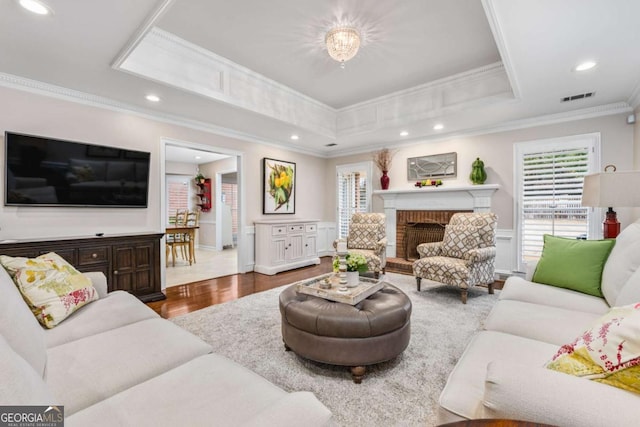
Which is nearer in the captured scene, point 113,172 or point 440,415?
point 440,415

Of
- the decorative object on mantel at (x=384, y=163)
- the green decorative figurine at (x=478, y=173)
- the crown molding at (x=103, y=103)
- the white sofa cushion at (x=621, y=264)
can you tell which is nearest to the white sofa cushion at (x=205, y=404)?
the white sofa cushion at (x=621, y=264)

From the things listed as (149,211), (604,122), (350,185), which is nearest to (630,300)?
(604,122)

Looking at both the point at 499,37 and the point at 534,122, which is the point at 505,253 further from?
the point at 499,37

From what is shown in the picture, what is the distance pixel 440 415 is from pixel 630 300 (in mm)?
1266

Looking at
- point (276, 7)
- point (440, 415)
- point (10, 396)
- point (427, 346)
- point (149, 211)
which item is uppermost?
point (276, 7)

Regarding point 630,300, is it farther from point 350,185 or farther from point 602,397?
point 350,185

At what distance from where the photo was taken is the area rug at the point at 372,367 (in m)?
1.68

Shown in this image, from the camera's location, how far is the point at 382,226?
4.88 m

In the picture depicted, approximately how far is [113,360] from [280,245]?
12.8ft

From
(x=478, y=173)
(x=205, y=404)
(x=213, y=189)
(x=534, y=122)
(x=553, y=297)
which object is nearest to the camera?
(x=205, y=404)

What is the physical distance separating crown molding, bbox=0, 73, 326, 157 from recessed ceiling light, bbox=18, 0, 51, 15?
1.46 metres

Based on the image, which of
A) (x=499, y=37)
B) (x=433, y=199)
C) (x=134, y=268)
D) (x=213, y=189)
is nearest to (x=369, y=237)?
(x=433, y=199)

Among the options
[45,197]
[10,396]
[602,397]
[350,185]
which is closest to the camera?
[10,396]

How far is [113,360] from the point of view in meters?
1.31
